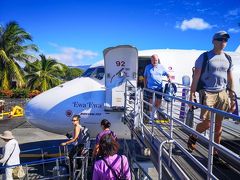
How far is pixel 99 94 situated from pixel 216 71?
203 inches

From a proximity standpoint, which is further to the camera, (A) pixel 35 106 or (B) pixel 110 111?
(A) pixel 35 106

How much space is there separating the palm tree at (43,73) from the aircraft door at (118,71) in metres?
28.1

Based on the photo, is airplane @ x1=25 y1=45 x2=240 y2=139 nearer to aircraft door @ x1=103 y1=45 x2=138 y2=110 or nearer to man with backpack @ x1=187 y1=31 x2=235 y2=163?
aircraft door @ x1=103 y1=45 x2=138 y2=110

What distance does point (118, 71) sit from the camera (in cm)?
903

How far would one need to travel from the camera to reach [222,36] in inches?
183

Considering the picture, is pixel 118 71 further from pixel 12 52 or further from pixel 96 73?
pixel 12 52

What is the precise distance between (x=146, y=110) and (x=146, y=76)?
1.40m

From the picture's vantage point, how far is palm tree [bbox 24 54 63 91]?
36.7 metres

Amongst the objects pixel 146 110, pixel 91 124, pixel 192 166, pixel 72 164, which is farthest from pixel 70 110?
pixel 192 166

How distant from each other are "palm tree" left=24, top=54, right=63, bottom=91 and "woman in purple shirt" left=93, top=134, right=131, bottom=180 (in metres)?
33.3

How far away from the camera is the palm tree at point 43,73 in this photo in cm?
3669

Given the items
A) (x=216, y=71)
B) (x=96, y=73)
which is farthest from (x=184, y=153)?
(x=96, y=73)

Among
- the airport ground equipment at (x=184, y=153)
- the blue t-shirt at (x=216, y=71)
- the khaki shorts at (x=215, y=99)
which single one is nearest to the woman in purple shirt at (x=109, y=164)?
the airport ground equipment at (x=184, y=153)

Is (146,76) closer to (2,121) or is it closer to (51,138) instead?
(51,138)
